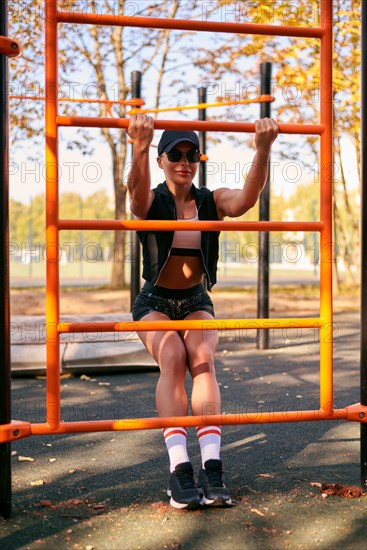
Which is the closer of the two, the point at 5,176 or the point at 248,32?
the point at 5,176

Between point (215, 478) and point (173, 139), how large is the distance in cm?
112

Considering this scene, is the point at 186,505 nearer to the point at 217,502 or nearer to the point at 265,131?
the point at 217,502

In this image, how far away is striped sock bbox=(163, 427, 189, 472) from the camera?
200 cm

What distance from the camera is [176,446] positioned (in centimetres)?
204

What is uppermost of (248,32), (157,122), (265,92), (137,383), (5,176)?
(265,92)

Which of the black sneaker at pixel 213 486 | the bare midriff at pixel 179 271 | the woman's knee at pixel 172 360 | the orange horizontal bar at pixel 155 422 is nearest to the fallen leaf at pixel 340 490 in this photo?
the orange horizontal bar at pixel 155 422

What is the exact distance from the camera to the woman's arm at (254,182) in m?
2.00

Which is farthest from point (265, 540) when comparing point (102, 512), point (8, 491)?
point (8, 491)

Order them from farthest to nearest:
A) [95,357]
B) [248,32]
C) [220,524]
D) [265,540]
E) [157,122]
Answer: [95,357]
[248,32]
[157,122]
[220,524]
[265,540]

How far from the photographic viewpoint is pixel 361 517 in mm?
1830

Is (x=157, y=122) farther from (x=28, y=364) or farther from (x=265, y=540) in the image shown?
(x=28, y=364)

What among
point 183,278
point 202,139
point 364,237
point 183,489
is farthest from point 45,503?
point 202,139

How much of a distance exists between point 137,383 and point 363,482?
6.91ft

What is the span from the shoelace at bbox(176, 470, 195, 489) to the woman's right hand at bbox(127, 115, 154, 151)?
3.25 feet
